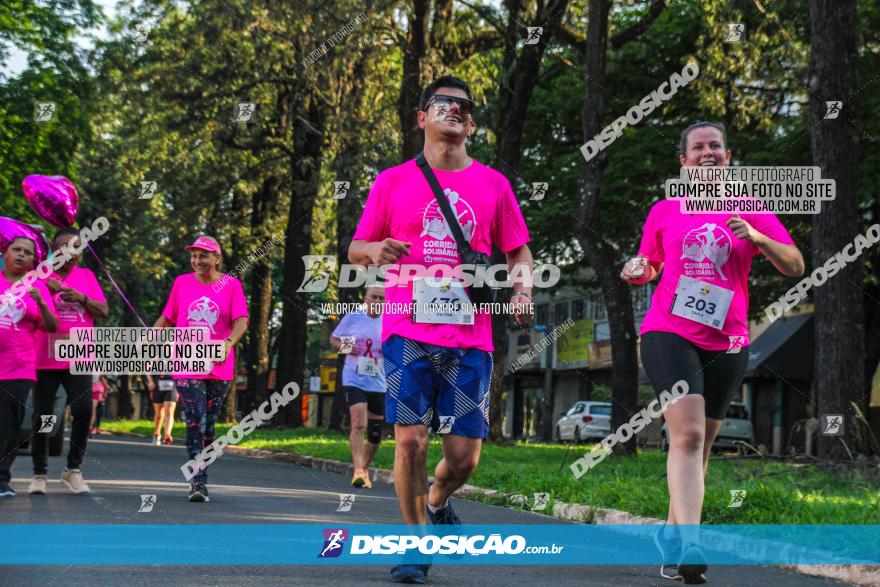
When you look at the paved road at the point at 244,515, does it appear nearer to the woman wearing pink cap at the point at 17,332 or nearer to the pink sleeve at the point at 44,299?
the woman wearing pink cap at the point at 17,332

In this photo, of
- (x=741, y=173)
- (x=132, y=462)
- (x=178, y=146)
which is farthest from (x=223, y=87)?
(x=741, y=173)

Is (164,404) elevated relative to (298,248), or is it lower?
lower

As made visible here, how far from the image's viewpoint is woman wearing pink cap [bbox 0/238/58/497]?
9641 millimetres

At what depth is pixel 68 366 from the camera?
35.9 feet

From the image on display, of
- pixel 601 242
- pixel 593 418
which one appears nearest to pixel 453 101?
pixel 601 242

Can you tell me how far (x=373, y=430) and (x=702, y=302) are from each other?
7706mm

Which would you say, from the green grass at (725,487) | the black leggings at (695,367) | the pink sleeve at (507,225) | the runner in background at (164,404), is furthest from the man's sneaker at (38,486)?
the runner in background at (164,404)

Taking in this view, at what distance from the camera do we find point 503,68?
2269 centimetres

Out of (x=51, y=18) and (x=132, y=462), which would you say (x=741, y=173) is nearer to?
(x=132, y=462)

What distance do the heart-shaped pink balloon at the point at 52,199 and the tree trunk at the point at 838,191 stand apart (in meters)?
7.64

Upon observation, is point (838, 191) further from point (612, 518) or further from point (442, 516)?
point (442, 516)

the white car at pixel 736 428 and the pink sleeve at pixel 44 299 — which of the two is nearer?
the pink sleeve at pixel 44 299

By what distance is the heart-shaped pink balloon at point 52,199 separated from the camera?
1178 centimetres

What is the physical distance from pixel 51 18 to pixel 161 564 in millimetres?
29836
